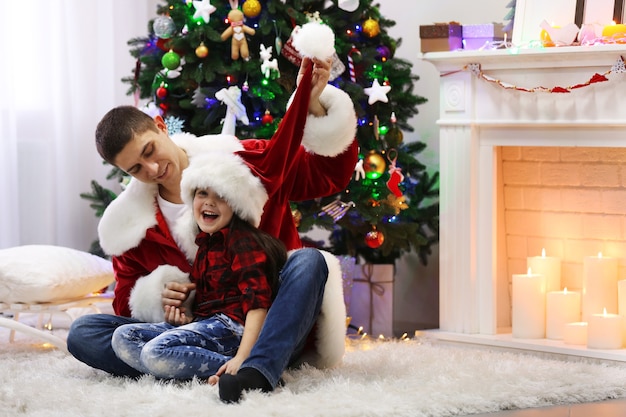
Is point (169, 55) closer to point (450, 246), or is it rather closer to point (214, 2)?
point (214, 2)

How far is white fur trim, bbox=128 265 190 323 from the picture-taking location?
104 inches

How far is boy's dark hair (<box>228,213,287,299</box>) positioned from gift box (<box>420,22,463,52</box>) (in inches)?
39.8

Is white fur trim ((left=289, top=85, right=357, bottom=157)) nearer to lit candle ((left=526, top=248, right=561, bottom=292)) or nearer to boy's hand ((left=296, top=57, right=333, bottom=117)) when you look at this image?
boy's hand ((left=296, top=57, right=333, bottom=117))

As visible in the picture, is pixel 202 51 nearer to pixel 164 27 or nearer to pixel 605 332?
pixel 164 27

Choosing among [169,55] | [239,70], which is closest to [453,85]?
[239,70]

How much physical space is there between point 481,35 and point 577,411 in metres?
1.35

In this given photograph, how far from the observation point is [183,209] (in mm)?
2736

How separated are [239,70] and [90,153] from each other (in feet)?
4.15

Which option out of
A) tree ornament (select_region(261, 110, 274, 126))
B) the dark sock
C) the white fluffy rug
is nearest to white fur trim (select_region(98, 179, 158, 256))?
the white fluffy rug

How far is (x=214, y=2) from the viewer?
344cm

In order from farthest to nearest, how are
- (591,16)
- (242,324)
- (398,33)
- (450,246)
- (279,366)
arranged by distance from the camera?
1. (398,33)
2. (450,246)
3. (591,16)
4. (242,324)
5. (279,366)

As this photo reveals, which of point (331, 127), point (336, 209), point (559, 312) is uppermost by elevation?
point (331, 127)

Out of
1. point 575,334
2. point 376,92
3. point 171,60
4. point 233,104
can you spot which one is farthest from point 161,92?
point 575,334

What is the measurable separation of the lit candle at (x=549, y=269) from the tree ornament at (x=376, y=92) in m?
0.73
